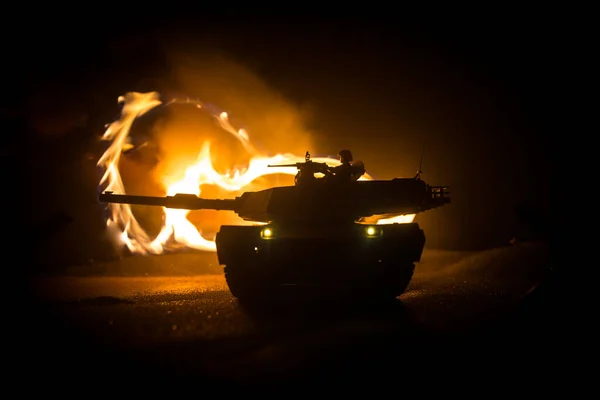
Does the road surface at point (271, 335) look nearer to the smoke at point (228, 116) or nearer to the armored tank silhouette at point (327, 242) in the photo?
the armored tank silhouette at point (327, 242)

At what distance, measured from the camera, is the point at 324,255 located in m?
8.91

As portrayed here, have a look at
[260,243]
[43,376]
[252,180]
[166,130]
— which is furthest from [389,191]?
[166,130]

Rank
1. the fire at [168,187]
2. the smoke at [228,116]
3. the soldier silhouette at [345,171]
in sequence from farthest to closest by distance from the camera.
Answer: the smoke at [228,116]
the fire at [168,187]
the soldier silhouette at [345,171]

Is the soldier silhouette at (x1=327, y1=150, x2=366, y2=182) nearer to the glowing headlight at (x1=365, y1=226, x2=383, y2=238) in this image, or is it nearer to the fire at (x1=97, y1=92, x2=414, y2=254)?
the glowing headlight at (x1=365, y1=226, x2=383, y2=238)

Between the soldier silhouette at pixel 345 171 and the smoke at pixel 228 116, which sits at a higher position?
the smoke at pixel 228 116

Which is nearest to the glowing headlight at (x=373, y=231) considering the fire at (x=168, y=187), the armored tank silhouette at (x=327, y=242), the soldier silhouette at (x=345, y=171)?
the armored tank silhouette at (x=327, y=242)

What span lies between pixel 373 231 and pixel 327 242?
2.42 feet

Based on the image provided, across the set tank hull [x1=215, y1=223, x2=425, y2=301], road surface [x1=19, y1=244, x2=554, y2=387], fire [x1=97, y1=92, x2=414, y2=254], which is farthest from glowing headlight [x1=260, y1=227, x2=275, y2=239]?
fire [x1=97, y1=92, x2=414, y2=254]

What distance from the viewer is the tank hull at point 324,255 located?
8859 millimetres

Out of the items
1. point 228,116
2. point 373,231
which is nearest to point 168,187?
point 228,116

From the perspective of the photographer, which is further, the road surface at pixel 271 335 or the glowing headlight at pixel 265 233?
the glowing headlight at pixel 265 233

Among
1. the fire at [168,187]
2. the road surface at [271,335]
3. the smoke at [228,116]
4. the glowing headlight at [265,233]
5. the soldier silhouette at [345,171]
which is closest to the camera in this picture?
the road surface at [271,335]

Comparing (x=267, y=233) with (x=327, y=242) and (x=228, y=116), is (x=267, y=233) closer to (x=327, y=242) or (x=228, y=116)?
(x=327, y=242)

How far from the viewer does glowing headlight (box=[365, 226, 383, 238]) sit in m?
8.95
